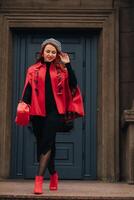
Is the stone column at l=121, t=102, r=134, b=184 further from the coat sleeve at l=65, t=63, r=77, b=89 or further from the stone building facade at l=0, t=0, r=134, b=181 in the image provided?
the coat sleeve at l=65, t=63, r=77, b=89

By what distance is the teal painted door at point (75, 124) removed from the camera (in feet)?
32.5

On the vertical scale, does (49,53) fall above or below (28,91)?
above

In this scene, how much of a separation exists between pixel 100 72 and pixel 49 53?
3535mm

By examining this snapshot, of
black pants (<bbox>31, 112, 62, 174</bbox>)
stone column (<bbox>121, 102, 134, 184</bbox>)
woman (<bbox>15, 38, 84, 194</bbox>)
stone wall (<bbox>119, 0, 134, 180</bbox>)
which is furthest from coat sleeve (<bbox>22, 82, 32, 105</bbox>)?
stone wall (<bbox>119, 0, 134, 180</bbox>)

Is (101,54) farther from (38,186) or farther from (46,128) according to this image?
(38,186)

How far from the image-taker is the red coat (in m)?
6.40

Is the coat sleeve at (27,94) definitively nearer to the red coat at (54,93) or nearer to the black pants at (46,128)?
the red coat at (54,93)

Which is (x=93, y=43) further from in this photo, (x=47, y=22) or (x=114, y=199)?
(x=114, y=199)

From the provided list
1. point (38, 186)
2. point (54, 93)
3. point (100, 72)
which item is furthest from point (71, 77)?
point (100, 72)

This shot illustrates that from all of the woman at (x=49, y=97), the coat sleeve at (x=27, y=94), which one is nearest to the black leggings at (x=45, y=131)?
the woman at (x=49, y=97)

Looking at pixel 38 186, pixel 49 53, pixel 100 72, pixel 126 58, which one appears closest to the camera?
pixel 38 186

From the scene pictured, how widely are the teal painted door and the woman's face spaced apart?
3.55 metres

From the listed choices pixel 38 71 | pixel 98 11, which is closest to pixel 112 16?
pixel 98 11

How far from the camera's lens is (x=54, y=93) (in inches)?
254
